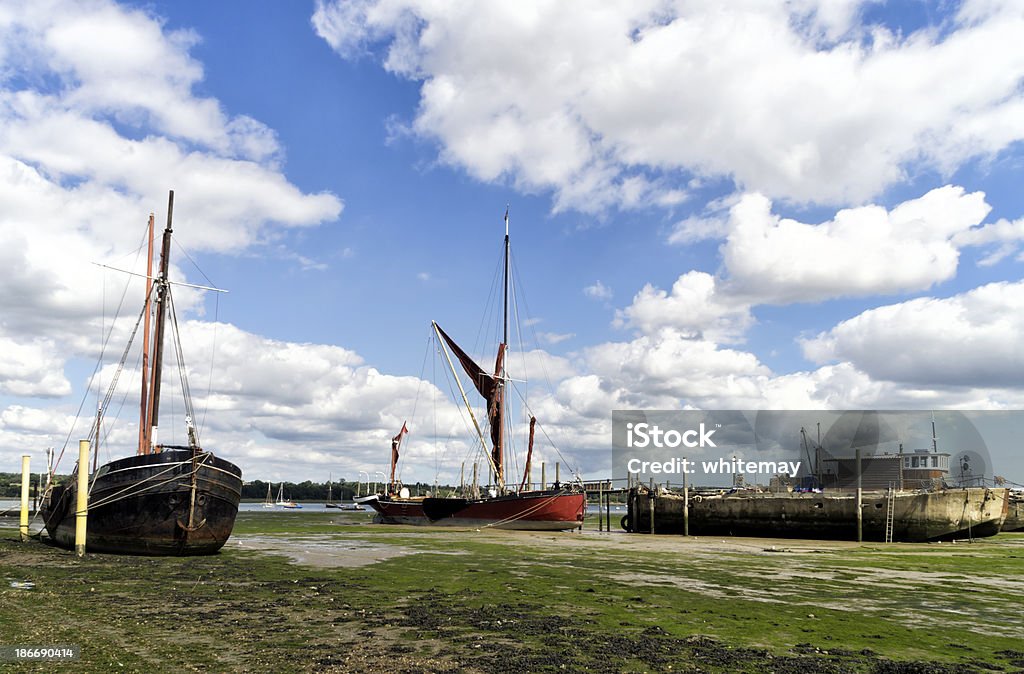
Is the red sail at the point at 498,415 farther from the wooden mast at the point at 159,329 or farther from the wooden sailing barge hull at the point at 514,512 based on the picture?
the wooden mast at the point at 159,329

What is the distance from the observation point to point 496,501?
229 ft

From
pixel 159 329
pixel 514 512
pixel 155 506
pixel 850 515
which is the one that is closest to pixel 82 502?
pixel 155 506

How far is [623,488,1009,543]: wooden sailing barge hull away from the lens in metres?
52.2

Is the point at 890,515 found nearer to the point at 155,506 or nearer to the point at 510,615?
the point at 510,615

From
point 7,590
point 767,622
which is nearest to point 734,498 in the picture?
point 767,622

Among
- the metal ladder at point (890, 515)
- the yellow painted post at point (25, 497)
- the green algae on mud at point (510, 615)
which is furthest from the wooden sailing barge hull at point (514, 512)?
the yellow painted post at point (25, 497)

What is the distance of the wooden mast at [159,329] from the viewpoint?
36044mm

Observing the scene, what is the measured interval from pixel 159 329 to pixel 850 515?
46.5 meters

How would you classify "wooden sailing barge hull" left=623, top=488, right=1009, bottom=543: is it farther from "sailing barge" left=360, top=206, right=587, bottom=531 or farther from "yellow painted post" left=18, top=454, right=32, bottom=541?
"yellow painted post" left=18, top=454, right=32, bottom=541

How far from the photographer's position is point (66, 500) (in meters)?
35.4

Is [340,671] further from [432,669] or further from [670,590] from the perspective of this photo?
[670,590]

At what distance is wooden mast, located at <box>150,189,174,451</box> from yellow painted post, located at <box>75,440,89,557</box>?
3.51 metres

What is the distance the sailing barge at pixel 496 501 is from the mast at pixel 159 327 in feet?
121

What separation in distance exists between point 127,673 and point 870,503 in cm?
5282
